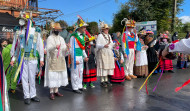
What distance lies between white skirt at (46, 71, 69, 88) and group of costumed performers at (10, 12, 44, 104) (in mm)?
402

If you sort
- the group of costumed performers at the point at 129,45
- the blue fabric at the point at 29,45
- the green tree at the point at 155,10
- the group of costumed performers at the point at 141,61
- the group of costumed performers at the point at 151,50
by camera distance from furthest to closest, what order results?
the green tree at the point at 155,10 → the group of costumed performers at the point at 151,50 → the group of costumed performers at the point at 141,61 → the group of costumed performers at the point at 129,45 → the blue fabric at the point at 29,45

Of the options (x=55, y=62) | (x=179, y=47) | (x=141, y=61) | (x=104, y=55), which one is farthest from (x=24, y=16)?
(x=141, y=61)

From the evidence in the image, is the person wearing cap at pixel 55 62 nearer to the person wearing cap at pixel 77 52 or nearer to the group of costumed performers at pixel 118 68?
the person wearing cap at pixel 77 52

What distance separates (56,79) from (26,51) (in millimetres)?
1011

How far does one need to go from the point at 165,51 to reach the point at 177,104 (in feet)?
5.87

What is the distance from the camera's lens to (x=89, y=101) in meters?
4.24

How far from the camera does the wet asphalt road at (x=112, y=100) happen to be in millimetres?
3771

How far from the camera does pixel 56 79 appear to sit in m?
4.41

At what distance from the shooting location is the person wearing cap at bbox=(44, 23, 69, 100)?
437 cm

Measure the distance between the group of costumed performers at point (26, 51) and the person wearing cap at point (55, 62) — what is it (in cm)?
35

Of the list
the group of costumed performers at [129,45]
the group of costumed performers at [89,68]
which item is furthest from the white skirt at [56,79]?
the group of costumed performers at [129,45]

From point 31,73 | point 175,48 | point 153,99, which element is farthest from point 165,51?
point 31,73

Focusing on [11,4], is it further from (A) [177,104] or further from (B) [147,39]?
(A) [177,104]

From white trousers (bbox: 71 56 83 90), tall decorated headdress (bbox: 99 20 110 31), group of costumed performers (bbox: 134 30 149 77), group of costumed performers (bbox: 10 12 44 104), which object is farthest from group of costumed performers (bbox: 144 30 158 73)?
group of costumed performers (bbox: 10 12 44 104)
